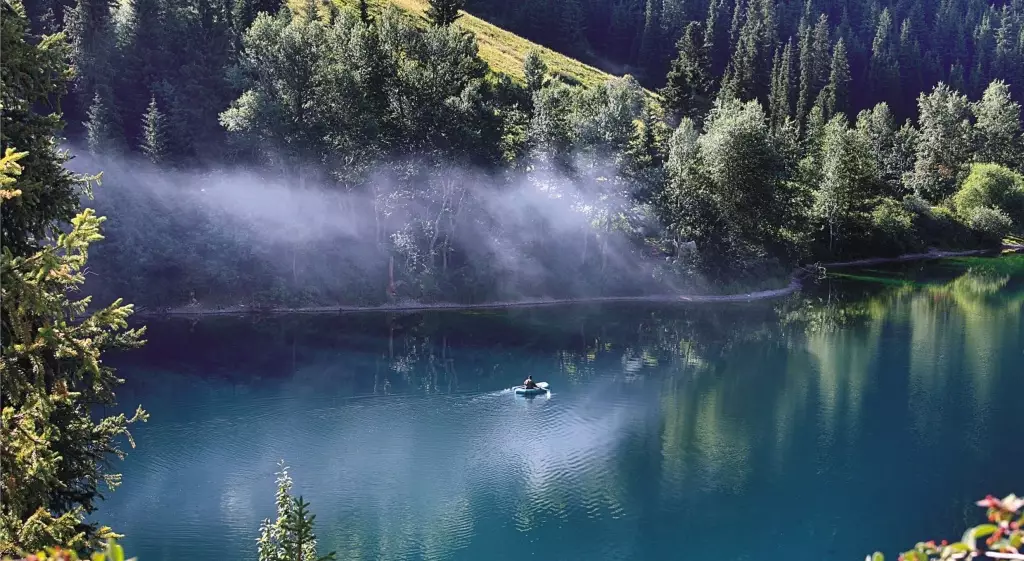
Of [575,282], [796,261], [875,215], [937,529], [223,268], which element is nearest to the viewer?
[937,529]

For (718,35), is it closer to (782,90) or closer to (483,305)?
(782,90)

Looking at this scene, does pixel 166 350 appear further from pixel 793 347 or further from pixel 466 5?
pixel 466 5

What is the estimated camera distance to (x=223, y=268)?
57.9 meters

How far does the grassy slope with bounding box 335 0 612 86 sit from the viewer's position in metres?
96.4

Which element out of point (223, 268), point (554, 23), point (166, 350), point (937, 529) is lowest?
point (937, 529)

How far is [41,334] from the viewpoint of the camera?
11977mm

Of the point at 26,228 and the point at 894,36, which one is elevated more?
the point at 894,36

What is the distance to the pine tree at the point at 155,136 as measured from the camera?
58531mm

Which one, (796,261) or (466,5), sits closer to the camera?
(796,261)

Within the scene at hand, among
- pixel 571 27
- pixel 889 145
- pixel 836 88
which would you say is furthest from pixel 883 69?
pixel 571 27

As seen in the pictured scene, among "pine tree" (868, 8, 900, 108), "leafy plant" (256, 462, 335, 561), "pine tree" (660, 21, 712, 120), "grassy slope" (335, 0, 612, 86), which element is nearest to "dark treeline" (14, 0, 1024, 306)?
"pine tree" (660, 21, 712, 120)

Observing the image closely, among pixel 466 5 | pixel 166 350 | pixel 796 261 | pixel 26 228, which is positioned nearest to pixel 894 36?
pixel 466 5

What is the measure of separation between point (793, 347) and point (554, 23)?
282 feet

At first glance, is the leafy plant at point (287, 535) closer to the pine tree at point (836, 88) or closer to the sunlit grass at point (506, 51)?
the sunlit grass at point (506, 51)
